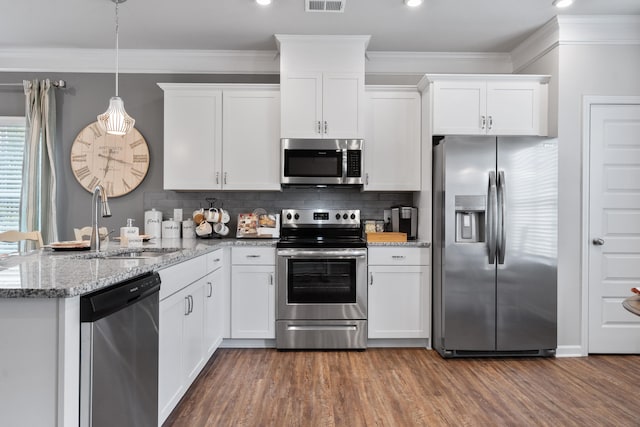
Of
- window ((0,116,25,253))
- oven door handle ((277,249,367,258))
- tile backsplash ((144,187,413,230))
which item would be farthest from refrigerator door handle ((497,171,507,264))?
window ((0,116,25,253))

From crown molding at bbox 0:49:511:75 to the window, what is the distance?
0.58m

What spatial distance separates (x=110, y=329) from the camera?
1454mm

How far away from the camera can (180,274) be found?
228 cm

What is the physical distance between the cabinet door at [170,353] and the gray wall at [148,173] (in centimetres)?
Result: 180

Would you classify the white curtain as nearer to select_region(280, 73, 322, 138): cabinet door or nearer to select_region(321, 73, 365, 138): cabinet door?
select_region(280, 73, 322, 138): cabinet door

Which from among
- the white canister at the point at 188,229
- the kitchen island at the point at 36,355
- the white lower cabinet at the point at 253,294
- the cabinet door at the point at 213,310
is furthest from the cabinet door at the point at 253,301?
the kitchen island at the point at 36,355

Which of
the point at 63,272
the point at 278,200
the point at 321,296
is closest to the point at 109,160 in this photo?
the point at 278,200

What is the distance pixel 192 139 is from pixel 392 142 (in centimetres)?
179

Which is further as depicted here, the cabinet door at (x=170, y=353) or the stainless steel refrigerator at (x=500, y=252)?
the stainless steel refrigerator at (x=500, y=252)

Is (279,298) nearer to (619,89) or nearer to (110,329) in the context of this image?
(110,329)

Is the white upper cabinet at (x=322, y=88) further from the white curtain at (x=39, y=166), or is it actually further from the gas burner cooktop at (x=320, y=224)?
the white curtain at (x=39, y=166)

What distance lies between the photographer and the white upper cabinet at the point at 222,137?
12.0 feet

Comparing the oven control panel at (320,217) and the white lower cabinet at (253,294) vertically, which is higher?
the oven control panel at (320,217)

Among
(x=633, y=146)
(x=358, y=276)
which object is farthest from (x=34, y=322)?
(x=633, y=146)
